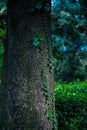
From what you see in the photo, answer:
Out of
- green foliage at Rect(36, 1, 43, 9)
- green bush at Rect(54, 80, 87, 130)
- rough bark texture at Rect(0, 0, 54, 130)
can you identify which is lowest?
green bush at Rect(54, 80, 87, 130)

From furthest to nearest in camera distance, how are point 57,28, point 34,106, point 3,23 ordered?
1. point 57,28
2. point 3,23
3. point 34,106

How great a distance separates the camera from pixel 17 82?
532cm

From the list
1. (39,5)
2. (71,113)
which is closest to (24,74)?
(39,5)

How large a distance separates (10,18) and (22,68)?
32.4 inches

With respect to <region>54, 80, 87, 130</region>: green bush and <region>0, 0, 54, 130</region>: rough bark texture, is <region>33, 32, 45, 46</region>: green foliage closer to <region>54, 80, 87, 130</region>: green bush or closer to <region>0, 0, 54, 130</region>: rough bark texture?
<region>0, 0, 54, 130</region>: rough bark texture

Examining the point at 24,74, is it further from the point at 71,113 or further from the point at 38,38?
the point at 71,113

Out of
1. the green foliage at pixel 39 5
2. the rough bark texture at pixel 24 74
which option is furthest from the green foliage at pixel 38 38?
the green foliage at pixel 39 5

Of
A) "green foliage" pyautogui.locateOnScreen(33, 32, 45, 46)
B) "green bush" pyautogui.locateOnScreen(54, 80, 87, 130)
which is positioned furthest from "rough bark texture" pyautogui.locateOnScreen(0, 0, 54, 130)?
"green bush" pyautogui.locateOnScreen(54, 80, 87, 130)

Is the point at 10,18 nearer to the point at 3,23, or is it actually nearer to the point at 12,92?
the point at 12,92

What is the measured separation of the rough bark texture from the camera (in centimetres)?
525

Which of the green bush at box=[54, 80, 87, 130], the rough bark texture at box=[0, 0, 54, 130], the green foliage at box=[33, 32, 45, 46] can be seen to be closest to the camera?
the rough bark texture at box=[0, 0, 54, 130]

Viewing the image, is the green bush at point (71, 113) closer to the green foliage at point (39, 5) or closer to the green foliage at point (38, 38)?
the green foliage at point (38, 38)

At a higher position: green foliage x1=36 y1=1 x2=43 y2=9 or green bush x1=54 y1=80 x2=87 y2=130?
green foliage x1=36 y1=1 x2=43 y2=9

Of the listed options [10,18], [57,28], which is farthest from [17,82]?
[57,28]
